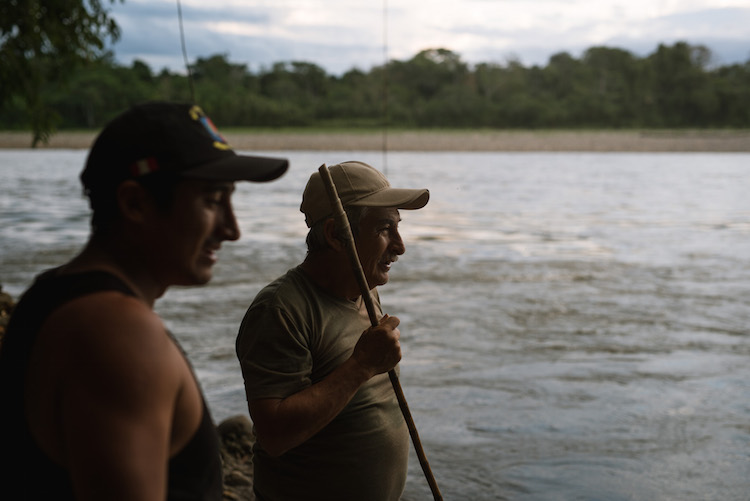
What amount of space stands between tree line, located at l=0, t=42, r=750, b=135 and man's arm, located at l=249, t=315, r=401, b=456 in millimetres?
60002

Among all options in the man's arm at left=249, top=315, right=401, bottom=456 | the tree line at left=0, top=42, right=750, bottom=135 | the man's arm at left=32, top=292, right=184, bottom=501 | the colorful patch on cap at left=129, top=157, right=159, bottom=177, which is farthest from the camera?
the tree line at left=0, top=42, right=750, bottom=135

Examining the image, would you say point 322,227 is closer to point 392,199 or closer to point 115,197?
point 392,199

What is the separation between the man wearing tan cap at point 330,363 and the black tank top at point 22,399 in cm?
84

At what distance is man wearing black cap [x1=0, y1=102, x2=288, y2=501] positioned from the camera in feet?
4.26

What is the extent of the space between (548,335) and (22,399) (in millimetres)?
9338

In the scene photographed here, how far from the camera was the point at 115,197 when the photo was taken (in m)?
1.47

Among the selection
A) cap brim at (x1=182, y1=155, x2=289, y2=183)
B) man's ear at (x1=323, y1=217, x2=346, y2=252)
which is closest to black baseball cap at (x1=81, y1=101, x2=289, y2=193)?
cap brim at (x1=182, y1=155, x2=289, y2=183)

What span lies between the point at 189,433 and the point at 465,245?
17.3 m

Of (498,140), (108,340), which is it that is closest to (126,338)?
(108,340)

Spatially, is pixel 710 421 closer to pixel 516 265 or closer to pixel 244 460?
pixel 244 460

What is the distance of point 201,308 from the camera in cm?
1149

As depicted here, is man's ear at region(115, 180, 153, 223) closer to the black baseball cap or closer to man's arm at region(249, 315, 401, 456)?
the black baseball cap

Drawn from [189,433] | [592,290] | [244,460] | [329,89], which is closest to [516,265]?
[592,290]

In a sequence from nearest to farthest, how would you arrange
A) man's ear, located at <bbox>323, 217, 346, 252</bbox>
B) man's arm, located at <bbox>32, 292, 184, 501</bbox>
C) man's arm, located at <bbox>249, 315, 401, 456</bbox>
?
man's arm, located at <bbox>32, 292, 184, 501</bbox>
man's arm, located at <bbox>249, 315, 401, 456</bbox>
man's ear, located at <bbox>323, 217, 346, 252</bbox>
